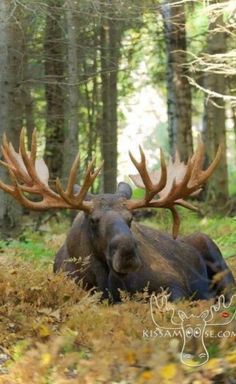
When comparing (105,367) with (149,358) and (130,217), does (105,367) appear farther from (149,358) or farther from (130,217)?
(130,217)

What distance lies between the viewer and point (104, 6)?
14469mm

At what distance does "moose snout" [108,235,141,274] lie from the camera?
8211 mm

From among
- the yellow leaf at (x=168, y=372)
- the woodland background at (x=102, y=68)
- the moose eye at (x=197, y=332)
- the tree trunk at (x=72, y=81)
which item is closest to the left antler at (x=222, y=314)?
the moose eye at (x=197, y=332)

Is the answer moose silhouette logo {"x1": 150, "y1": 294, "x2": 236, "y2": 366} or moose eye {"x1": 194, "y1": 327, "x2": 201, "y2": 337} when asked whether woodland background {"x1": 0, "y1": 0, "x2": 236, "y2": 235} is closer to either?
moose silhouette logo {"x1": 150, "y1": 294, "x2": 236, "y2": 366}

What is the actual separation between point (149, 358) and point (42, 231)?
40.6 feet

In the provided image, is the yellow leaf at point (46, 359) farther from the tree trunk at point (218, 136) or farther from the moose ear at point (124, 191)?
the tree trunk at point (218, 136)

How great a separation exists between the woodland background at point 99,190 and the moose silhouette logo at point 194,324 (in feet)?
0.27

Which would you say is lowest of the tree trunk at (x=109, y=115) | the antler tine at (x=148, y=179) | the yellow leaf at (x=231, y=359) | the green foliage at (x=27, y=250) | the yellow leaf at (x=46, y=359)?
the green foliage at (x=27, y=250)

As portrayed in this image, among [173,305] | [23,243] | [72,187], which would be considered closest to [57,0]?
[23,243]

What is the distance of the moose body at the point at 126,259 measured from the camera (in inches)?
330

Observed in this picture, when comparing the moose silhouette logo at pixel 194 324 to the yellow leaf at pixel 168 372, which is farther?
the moose silhouette logo at pixel 194 324

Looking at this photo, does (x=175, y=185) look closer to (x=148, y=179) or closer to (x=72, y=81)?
(x=148, y=179)

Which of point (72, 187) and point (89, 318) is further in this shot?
point (72, 187)

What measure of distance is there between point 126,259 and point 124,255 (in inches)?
1.7
